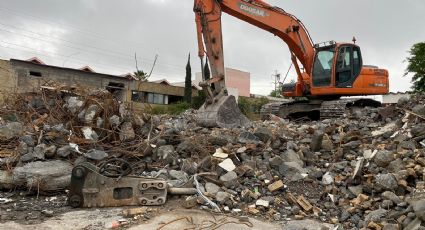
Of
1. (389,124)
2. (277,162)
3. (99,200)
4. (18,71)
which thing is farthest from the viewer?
(18,71)

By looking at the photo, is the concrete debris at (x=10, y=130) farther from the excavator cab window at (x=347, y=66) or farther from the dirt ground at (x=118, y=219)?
the excavator cab window at (x=347, y=66)

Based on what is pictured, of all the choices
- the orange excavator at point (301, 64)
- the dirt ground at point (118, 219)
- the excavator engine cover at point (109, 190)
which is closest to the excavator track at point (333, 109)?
the orange excavator at point (301, 64)

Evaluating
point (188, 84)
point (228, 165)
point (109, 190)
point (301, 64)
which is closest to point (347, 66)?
point (301, 64)

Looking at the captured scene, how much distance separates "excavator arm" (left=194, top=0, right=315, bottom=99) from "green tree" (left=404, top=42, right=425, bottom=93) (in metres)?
20.1

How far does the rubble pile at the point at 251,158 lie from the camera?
4.75 m

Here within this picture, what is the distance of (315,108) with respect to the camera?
456 inches

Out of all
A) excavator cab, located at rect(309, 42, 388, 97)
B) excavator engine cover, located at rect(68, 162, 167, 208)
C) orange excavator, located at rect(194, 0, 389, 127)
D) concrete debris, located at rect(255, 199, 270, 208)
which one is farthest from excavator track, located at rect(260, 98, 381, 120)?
excavator engine cover, located at rect(68, 162, 167, 208)

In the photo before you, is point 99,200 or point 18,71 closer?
point 99,200

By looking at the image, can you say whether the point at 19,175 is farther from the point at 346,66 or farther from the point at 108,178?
the point at 346,66

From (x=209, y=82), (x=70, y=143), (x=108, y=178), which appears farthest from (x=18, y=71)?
(x=108, y=178)

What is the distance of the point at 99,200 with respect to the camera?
470 centimetres

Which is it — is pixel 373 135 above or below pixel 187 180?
above

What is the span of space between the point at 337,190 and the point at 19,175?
3698 millimetres

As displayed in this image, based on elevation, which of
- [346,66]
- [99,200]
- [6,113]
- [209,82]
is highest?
[346,66]
